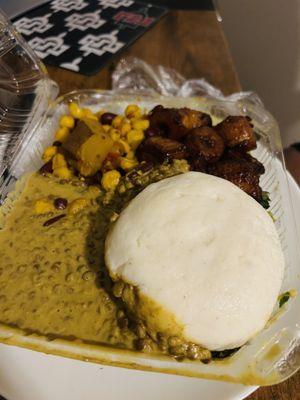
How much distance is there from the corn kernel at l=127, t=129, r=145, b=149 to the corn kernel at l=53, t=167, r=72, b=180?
0.33 meters

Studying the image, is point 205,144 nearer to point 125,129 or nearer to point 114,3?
point 125,129

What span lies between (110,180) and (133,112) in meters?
0.52

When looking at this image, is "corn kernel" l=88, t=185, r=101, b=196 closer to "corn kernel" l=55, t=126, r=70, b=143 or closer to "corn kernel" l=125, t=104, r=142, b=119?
"corn kernel" l=55, t=126, r=70, b=143

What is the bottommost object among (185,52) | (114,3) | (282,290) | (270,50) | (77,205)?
(270,50)

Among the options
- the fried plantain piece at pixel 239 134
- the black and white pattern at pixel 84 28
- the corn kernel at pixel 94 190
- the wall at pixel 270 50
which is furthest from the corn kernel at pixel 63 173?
the wall at pixel 270 50

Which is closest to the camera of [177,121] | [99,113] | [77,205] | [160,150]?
[77,205]

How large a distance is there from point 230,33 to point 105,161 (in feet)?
8.52

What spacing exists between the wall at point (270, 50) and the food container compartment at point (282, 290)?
1358 mm

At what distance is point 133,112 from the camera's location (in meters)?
2.28

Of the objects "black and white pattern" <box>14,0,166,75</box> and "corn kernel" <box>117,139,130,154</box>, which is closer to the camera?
"corn kernel" <box>117,139,130,154</box>

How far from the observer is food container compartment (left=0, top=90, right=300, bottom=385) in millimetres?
1374

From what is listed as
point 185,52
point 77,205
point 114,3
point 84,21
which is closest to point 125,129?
point 77,205

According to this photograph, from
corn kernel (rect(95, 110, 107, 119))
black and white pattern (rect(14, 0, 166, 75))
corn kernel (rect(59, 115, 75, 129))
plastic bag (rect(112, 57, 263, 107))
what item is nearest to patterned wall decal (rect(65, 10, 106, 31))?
black and white pattern (rect(14, 0, 166, 75))

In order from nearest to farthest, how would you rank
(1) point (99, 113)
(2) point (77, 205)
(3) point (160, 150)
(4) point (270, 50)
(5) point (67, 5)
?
(2) point (77, 205), (3) point (160, 150), (1) point (99, 113), (5) point (67, 5), (4) point (270, 50)
